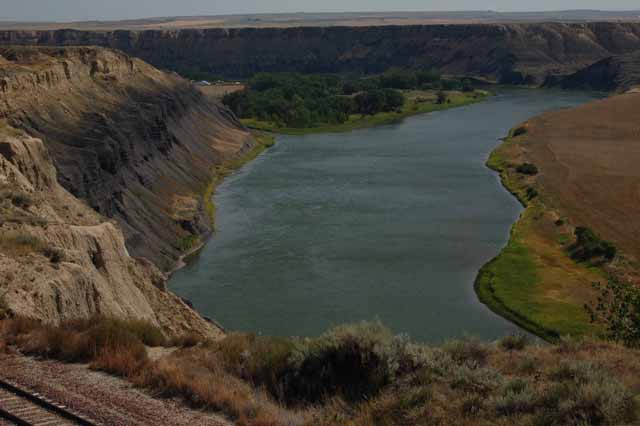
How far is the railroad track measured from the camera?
11.0m

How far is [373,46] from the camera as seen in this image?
17812cm

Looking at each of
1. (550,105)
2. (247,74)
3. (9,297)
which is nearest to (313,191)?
(9,297)

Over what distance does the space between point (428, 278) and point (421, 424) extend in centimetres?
2557

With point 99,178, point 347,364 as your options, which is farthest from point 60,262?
point 99,178

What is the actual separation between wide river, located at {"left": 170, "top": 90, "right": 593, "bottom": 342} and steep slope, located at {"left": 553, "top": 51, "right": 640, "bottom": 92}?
2326 inches

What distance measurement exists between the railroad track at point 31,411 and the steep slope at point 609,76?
12203cm

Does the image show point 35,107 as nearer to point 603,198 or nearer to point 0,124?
point 0,124

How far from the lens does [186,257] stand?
41281mm

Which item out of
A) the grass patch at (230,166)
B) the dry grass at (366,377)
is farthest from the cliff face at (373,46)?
the dry grass at (366,377)

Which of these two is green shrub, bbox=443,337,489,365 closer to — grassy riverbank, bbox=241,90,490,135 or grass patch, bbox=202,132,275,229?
grass patch, bbox=202,132,275,229

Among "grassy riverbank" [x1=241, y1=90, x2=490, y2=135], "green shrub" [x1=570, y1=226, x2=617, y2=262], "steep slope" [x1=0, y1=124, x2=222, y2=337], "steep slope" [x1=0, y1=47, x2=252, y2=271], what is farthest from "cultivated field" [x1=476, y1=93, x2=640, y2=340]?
"grassy riverbank" [x1=241, y1=90, x2=490, y2=135]

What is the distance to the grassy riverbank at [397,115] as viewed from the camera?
296 ft

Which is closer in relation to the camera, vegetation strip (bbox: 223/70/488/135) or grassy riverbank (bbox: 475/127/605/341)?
grassy riverbank (bbox: 475/127/605/341)

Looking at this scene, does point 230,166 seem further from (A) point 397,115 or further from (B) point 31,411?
(B) point 31,411
